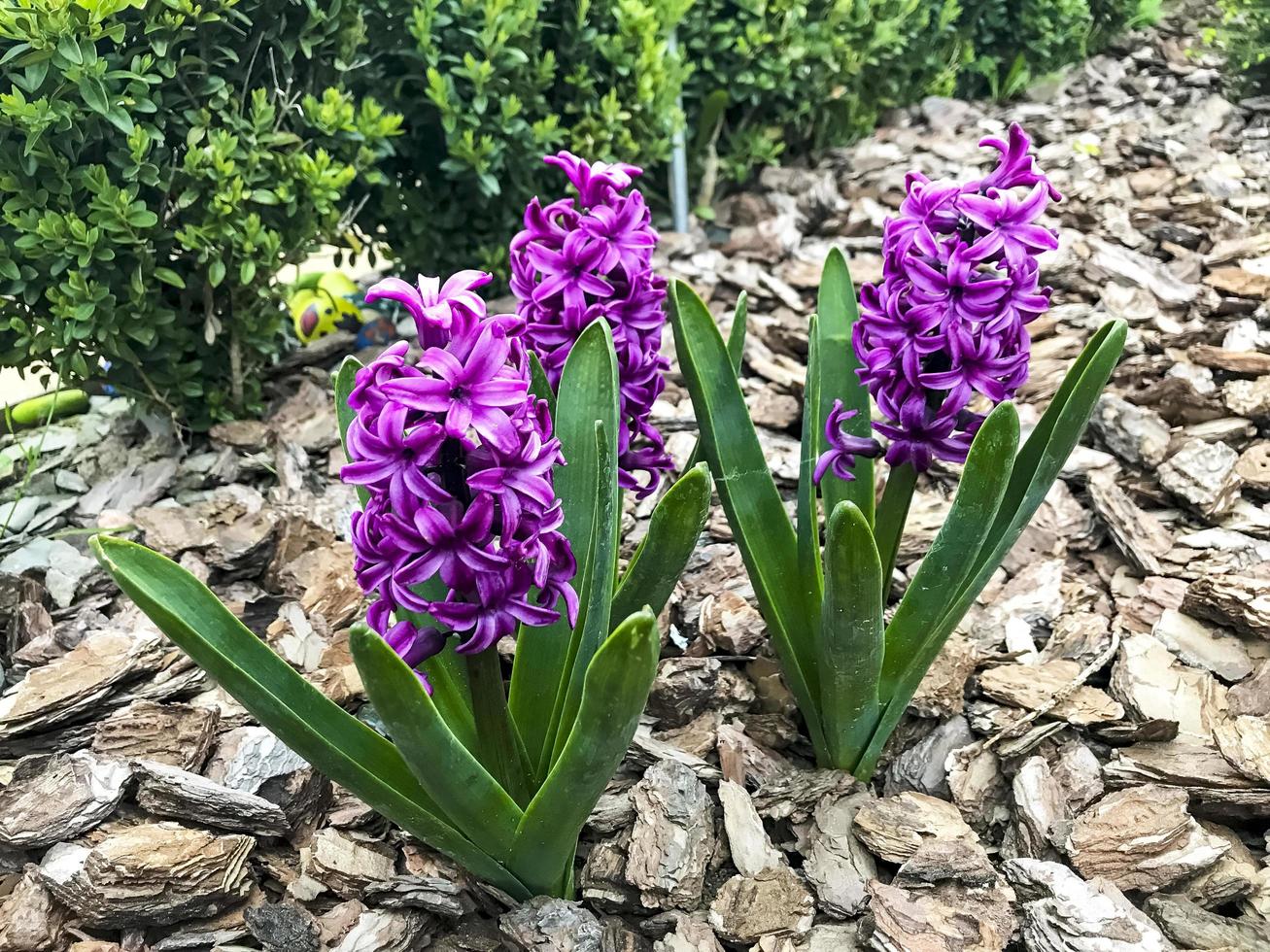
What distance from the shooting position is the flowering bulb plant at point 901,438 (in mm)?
1384

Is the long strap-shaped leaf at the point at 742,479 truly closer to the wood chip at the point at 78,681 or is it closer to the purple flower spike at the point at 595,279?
the purple flower spike at the point at 595,279

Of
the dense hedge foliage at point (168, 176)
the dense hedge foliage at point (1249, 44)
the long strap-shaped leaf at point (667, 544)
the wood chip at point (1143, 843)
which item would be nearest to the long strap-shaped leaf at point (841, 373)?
the long strap-shaped leaf at point (667, 544)

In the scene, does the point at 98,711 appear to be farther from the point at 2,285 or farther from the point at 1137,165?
the point at 1137,165

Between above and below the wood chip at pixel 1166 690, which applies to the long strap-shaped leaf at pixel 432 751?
above

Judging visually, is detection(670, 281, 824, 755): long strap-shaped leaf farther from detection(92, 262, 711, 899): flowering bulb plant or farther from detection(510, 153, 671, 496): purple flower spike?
detection(92, 262, 711, 899): flowering bulb plant

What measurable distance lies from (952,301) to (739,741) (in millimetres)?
877

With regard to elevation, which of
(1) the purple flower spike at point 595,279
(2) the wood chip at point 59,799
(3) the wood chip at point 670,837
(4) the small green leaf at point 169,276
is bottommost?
(3) the wood chip at point 670,837

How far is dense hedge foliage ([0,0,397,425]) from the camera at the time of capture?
2182 millimetres

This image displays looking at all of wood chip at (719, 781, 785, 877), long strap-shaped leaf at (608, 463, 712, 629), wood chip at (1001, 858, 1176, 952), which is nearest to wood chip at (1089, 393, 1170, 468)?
wood chip at (1001, 858, 1176, 952)

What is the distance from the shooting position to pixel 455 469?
46.1 inches

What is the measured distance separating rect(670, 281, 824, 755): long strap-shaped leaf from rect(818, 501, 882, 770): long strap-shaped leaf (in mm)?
124

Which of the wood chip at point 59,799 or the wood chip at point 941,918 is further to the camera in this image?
the wood chip at point 59,799

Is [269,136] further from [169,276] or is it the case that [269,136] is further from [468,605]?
[468,605]

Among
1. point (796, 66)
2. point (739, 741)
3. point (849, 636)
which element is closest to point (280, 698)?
point (849, 636)
